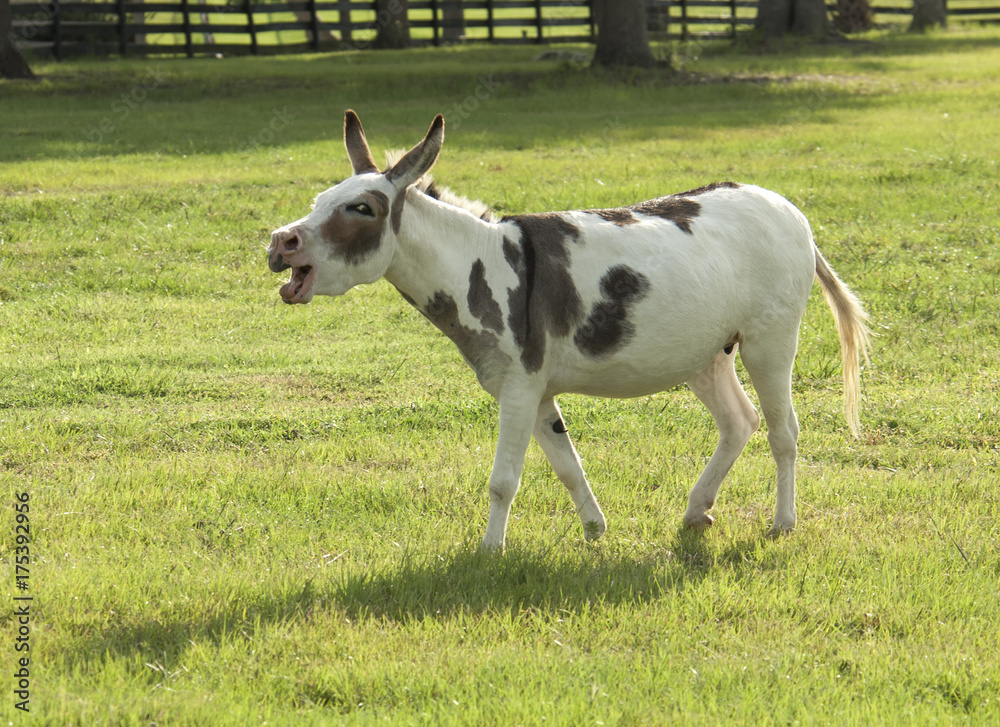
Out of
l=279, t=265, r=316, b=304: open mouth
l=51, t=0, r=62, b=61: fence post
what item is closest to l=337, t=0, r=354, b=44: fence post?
l=51, t=0, r=62, b=61: fence post

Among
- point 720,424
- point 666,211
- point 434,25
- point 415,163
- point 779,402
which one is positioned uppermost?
point 434,25

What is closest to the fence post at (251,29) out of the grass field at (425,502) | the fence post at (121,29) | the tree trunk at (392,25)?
the fence post at (121,29)

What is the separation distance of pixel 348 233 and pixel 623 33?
23.6 meters

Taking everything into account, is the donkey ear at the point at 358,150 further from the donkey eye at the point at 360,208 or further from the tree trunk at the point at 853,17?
the tree trunk at the point at 853,17

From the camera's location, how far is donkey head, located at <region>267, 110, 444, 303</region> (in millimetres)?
4883

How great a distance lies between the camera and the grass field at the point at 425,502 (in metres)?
4.24

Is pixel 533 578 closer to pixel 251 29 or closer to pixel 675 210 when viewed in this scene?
pixel 675 210

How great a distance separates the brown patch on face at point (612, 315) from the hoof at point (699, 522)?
111 cm

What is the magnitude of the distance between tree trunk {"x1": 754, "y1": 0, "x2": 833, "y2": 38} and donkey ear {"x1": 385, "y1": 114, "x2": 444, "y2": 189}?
34.9 m

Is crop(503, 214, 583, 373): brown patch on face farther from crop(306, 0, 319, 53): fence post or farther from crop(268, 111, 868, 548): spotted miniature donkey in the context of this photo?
crop(306, 0, 319, 53): fence post

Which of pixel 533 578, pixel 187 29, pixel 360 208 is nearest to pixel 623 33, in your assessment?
pixel 187 29

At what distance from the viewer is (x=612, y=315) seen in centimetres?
538

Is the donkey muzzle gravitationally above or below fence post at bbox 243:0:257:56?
below

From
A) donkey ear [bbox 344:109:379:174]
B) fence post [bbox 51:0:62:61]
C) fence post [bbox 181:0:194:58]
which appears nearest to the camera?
donkey ear [bbox 344:109:379:174]
